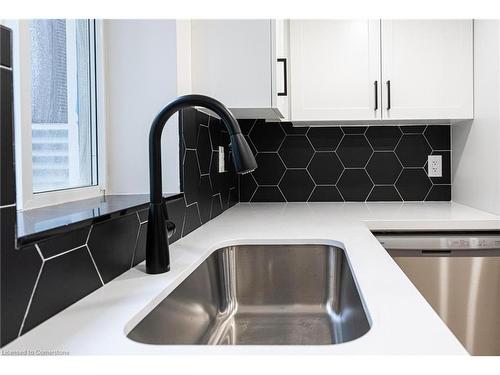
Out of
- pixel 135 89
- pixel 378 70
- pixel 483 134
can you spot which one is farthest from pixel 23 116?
pixel 483 134

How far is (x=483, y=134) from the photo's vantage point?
2076 mm

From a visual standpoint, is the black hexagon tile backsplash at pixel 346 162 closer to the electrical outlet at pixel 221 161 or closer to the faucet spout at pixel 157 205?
the electrical outlet at pixel 221 161

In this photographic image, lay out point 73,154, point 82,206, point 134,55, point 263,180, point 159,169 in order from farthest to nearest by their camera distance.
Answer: point 263,180 → point 134,55 → point 73,154 → point 82,206 → point 159,169

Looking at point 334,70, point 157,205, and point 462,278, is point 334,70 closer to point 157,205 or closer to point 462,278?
point 462,278

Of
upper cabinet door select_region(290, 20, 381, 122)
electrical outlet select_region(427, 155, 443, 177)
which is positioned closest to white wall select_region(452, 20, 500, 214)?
electrical outlet select_region(427, 155, 443, 177)

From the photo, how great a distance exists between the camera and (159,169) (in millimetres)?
1017

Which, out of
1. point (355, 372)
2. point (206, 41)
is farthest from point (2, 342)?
point (206, 41)

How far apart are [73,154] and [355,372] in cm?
109

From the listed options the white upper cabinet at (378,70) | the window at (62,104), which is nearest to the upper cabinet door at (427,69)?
the white upper cabinet at (378,70)

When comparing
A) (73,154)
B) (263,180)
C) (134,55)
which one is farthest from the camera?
(263,180)

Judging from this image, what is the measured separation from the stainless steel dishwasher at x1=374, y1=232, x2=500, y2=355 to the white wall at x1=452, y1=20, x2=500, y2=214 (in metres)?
0.24

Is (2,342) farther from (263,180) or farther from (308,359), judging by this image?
(263,180)

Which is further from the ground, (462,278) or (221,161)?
(221,161)

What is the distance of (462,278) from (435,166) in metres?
0.96
